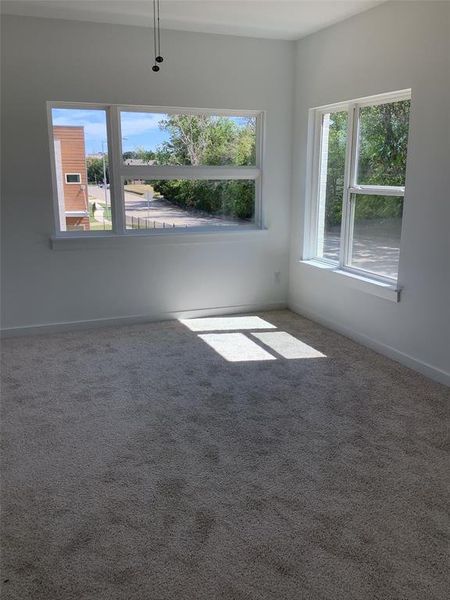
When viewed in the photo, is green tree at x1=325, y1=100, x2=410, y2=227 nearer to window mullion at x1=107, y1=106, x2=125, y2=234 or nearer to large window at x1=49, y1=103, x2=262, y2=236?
large window at x1=49, y1=103, x2=262, y2=236

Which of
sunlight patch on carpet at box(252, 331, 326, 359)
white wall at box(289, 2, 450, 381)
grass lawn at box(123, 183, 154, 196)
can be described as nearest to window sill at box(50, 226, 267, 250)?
grass lawn at box(123, 183, 154, 196)

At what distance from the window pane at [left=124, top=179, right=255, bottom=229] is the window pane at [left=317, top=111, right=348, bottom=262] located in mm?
713

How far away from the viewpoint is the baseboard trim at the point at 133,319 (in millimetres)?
4305

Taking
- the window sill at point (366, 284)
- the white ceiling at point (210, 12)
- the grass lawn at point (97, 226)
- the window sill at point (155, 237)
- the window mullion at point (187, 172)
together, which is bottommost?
the window sill at point (366, 284)

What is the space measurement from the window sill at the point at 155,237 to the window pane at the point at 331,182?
61cm

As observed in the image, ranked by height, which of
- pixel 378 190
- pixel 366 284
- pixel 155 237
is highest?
pixel 378 190

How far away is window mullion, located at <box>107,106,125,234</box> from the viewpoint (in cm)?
425

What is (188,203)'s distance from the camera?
466cm

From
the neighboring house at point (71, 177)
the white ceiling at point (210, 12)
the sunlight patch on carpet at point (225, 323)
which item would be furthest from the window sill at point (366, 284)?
the neighboring house at point (71, 177)

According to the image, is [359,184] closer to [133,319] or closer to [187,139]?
[187,139]

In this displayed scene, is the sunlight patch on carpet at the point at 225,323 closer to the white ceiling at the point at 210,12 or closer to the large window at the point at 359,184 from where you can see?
the large window at the point at 359,184

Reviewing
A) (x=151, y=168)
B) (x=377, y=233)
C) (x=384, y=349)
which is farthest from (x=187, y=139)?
(x=384, y=349)

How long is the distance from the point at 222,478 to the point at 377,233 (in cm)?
242

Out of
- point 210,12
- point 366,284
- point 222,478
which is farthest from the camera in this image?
point 366,284
